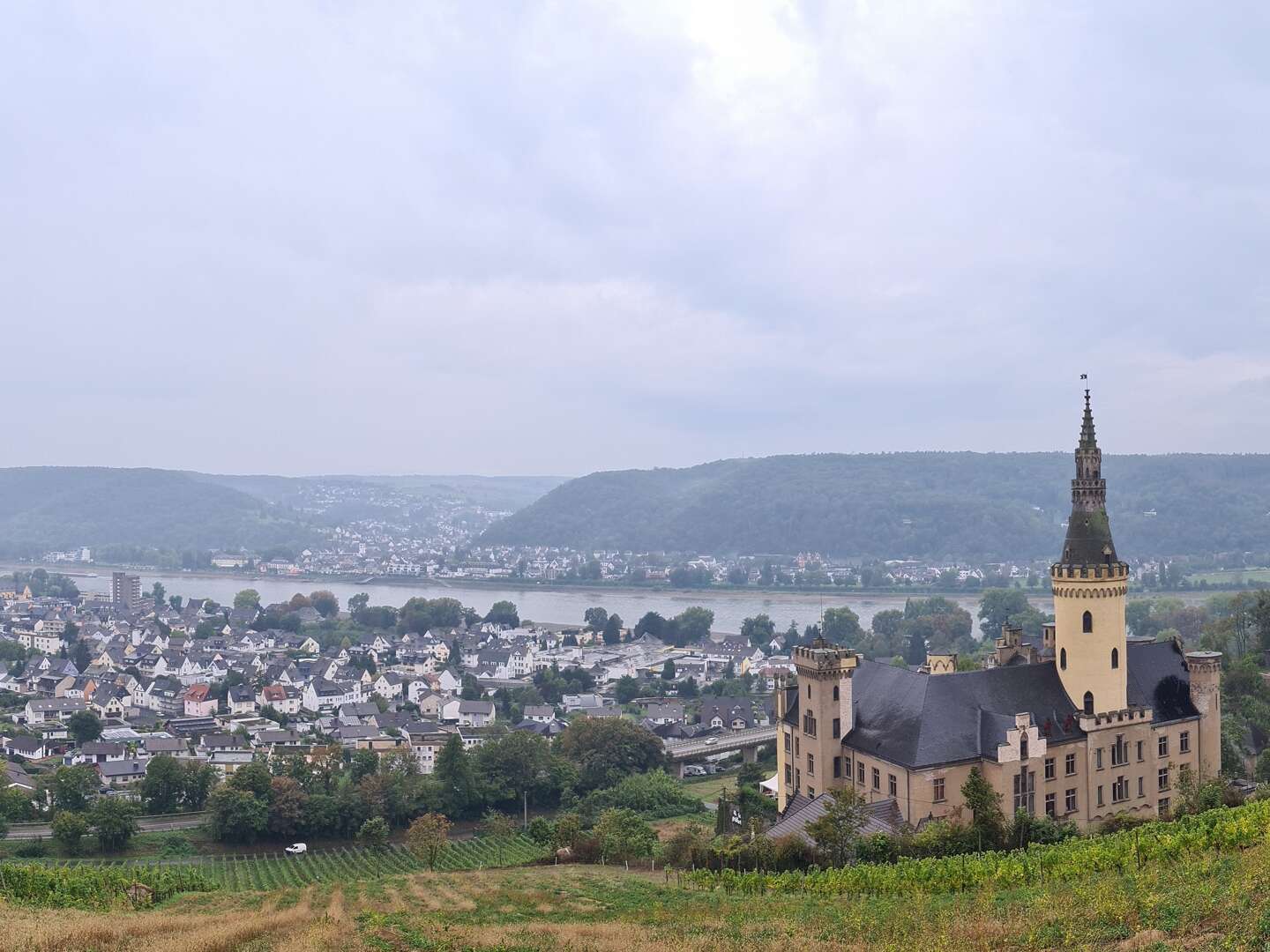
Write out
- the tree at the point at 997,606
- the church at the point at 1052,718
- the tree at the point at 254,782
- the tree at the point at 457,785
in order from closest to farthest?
the church at the point at 1052,718
the tree at the point at 254,782
the tree at the point at 457,785
the tree at the point at 997,606

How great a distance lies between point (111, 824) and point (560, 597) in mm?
112519

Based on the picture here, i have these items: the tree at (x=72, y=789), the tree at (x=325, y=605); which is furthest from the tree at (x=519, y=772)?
the tree at (x=325, y=605)

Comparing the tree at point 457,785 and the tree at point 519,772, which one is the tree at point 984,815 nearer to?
the tree at point 519,772

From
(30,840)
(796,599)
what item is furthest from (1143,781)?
(796,599)

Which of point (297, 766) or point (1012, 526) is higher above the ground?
point (1012, 526)

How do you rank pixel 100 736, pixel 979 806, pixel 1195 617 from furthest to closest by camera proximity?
pixel 1195 617
pixel 100 736
pixel 979 806

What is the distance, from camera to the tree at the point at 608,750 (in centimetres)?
4944

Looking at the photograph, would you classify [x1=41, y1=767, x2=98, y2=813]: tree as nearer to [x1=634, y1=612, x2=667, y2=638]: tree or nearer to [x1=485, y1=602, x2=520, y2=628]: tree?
[x1=634, y1=612, x2=667, y2=638]: tree

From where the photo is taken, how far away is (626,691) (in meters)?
75.9

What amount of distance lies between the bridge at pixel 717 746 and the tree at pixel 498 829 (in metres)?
12.4

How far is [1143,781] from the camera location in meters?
31.2

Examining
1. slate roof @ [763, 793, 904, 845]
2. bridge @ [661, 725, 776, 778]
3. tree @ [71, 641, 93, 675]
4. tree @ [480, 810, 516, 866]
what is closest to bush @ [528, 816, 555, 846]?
tree @ [480, 810, 516, 866]

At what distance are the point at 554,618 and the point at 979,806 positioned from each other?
10369 centimetres

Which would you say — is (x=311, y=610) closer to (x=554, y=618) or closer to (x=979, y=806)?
(x=554, y=618)
